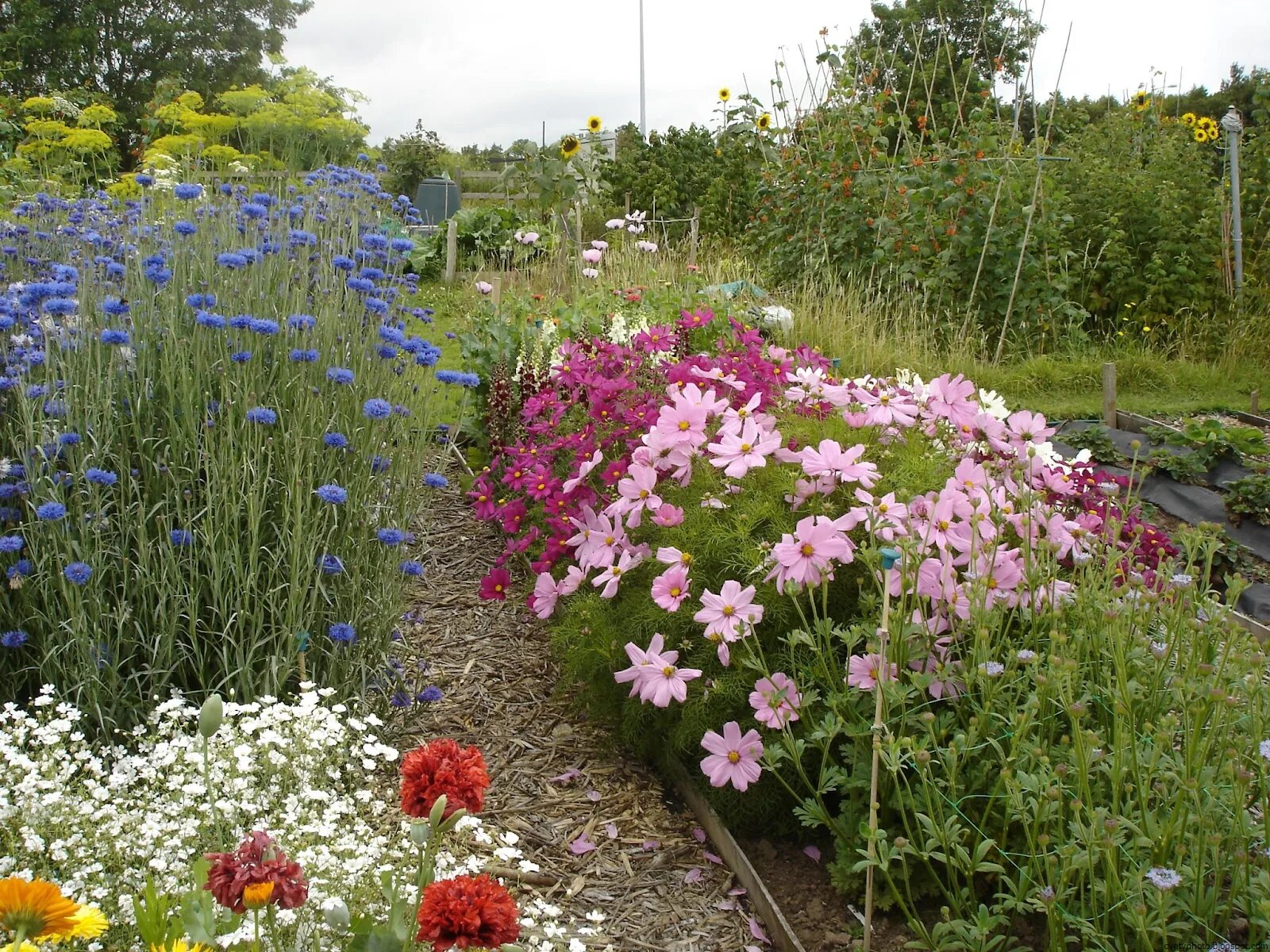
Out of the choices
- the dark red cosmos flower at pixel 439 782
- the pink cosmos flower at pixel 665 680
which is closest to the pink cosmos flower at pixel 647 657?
the pink cosmos flower at pixel 665 680

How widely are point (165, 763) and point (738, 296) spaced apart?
540cm

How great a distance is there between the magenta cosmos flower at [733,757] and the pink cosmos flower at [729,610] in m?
0.20

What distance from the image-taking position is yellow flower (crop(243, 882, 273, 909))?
0.97m

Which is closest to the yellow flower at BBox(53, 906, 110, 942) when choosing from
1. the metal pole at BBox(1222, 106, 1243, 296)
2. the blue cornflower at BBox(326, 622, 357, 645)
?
the blue cornflower at BBox(326, 622, 357, 645)

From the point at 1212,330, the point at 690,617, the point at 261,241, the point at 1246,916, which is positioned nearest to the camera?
the point at 1246,916

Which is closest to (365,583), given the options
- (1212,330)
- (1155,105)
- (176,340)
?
(176,340)

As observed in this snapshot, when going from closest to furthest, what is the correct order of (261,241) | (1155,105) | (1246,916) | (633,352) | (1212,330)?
(1246,916)
(261,241)
(633,352)
(1212,330)
(1155,105)

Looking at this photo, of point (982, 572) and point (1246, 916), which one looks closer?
point (1246, 916)

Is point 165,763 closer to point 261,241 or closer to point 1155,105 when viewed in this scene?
point 261,241

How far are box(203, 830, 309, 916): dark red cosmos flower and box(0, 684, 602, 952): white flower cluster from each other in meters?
0.52

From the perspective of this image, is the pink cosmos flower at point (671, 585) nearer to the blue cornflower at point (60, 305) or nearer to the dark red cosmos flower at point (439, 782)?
the dark red cosmos flower at point (439, 782)

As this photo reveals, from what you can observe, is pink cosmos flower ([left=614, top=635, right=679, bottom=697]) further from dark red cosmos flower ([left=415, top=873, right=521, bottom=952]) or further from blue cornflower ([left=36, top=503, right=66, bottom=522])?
blue cornflower ([left=36, top=503, right=66, bottom=522])

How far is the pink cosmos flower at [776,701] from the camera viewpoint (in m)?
2.00

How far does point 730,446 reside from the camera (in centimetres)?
246
